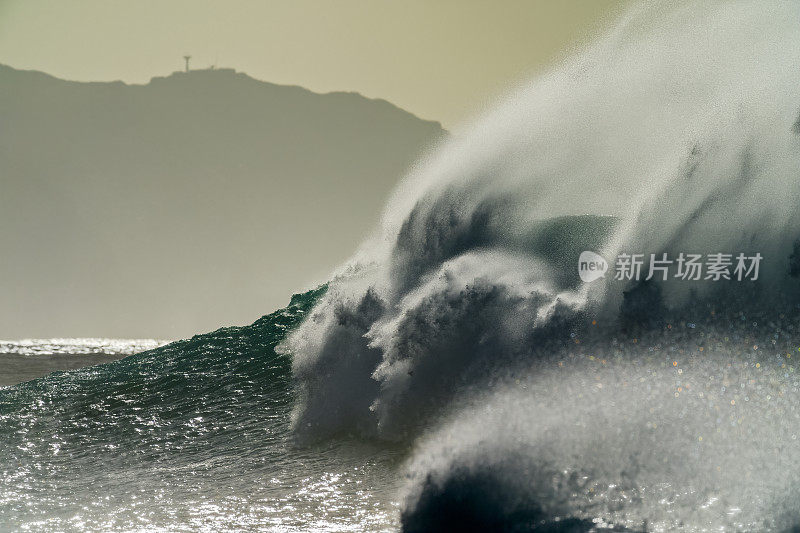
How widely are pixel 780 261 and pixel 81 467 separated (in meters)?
7.88

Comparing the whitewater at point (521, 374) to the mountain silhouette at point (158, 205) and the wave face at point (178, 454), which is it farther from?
the mountain silhouette at point (158, 205)

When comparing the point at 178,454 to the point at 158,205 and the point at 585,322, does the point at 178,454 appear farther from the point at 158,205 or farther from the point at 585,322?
the point at 158,205

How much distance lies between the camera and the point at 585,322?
8.63 m

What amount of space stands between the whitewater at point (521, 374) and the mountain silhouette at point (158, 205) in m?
111

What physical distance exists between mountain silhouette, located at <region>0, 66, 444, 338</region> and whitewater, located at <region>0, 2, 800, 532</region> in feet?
363

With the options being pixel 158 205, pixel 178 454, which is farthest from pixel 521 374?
pixel 158 205

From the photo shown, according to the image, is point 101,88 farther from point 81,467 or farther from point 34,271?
point 81,467

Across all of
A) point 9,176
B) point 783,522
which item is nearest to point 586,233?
point 783,522

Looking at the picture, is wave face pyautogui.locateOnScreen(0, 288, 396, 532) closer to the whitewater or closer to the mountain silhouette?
the whitewater

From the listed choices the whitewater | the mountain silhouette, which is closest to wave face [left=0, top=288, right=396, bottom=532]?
the whitewater

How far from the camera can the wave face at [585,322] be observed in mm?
6379

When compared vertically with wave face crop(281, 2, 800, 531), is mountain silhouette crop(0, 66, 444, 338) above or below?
above

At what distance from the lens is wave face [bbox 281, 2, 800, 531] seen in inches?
251

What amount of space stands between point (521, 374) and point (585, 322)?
0.97m
